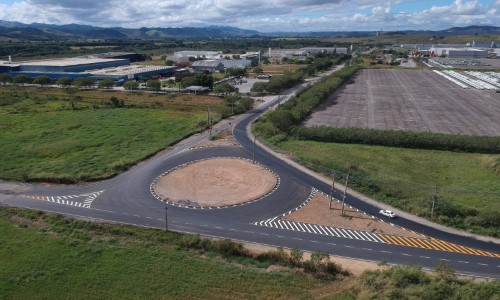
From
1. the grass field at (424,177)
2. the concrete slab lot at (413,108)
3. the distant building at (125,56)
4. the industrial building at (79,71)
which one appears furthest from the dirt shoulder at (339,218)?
the distant building at (125,56)

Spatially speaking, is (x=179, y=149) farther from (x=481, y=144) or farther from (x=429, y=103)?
(x=429, y=103)

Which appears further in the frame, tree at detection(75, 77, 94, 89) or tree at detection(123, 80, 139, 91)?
tree at detection(75, 77, 94, 89)

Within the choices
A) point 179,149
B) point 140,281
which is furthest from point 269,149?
point 140,281

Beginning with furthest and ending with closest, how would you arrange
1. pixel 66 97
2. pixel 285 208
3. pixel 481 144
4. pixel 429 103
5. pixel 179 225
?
pixel 66 97
pixel 429 103
pixel 481 144
pixel 285 208
pixel 179 225

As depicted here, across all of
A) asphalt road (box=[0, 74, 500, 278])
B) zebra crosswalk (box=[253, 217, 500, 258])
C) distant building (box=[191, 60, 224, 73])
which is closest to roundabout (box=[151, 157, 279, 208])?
asphalt road (box=[0, 74, 500, 278])

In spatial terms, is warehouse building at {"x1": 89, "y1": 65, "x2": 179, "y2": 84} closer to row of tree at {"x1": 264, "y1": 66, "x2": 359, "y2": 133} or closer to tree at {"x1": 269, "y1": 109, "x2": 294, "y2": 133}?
row of tree at {"x1": 264, "y1": 66, "x2": 359, "y2": 133}

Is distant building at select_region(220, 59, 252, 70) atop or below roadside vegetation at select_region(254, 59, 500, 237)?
atop
